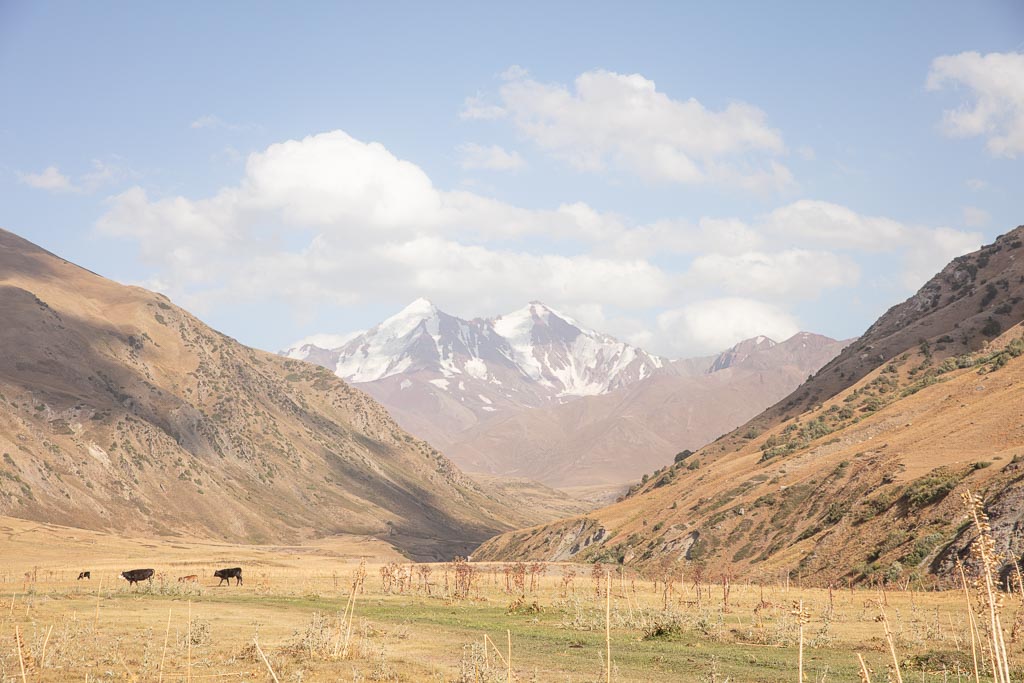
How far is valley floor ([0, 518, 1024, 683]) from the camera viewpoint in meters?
15.6

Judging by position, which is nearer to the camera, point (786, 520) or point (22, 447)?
point (786, 520)

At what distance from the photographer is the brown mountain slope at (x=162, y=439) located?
10931 cm

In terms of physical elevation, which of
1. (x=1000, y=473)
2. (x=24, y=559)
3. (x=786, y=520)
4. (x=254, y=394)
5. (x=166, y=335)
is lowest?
(x=24, y=559)

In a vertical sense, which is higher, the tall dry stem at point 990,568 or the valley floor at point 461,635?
the tall dry stem at point 990,568

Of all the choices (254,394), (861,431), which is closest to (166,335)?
(254,394)

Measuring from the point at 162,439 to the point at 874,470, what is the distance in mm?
115182

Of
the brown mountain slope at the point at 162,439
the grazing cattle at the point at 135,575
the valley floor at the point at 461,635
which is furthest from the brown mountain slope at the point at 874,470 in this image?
the brown mountain slope at the point at 162,439

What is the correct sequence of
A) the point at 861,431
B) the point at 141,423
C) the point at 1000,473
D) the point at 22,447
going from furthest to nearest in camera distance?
the point at 141,423 < the point at 22,447 < the point at 861,431 < the point at 1000,473

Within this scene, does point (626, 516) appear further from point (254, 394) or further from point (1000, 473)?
point (254, 394)

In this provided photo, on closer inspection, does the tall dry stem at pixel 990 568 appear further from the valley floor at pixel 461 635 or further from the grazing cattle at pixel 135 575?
the grazing cattle at pixel 135 575

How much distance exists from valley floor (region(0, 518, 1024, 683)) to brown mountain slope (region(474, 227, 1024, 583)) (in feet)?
23.7

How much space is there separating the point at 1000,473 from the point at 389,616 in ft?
102

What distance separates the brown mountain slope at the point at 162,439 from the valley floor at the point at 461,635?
78.9 m

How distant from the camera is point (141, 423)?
130 metres
